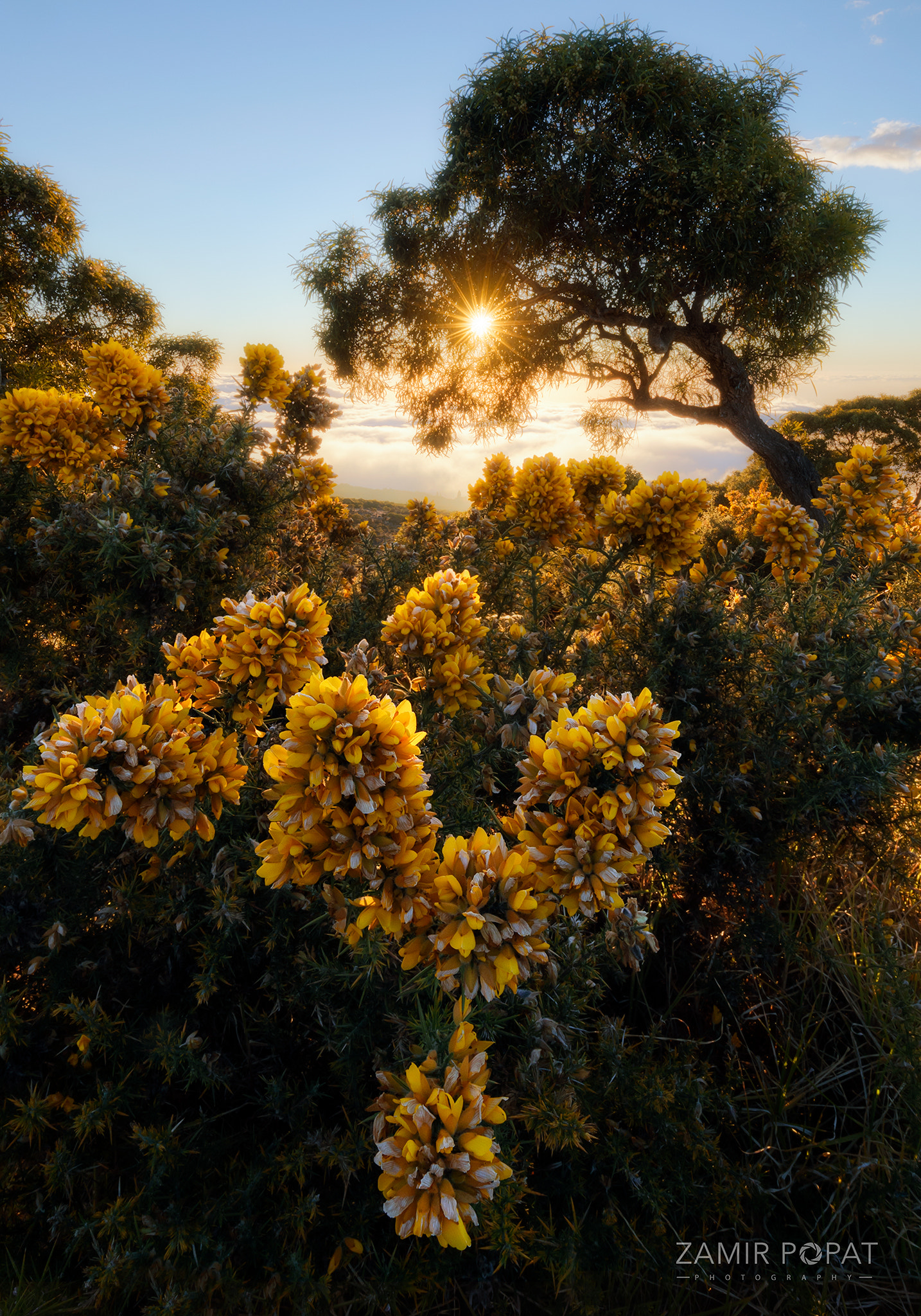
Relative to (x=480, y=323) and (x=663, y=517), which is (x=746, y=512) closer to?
(x=663, y=517)

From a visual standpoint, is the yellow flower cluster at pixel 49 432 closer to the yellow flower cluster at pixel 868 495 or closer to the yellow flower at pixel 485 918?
the yellow flower at pixel 485 918

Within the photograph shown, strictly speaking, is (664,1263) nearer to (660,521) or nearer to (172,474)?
(660,521)

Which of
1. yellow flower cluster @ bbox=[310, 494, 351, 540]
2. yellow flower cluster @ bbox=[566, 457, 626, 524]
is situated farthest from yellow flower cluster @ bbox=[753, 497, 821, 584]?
yellow flower cluster @ bbox=[310, 494, 351, 540]

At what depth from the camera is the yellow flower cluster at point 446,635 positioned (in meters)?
1.92

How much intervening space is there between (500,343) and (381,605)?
10210 millimetres

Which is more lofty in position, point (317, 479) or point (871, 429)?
point (871, 429)

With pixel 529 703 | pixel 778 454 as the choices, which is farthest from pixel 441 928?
pixel 778 454

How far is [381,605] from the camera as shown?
338 cm

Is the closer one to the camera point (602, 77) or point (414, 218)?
point (602, 77)

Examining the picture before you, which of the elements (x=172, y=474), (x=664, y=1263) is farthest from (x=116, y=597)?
(x=664, y=1263)

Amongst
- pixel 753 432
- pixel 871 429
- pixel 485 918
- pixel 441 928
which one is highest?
pixel 871 429

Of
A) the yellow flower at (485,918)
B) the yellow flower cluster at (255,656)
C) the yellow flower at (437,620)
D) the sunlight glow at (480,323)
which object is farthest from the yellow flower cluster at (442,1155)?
the sunlight glow at (480,323)

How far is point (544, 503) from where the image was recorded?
4.12 meters

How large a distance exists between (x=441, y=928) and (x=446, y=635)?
0.89 meters
